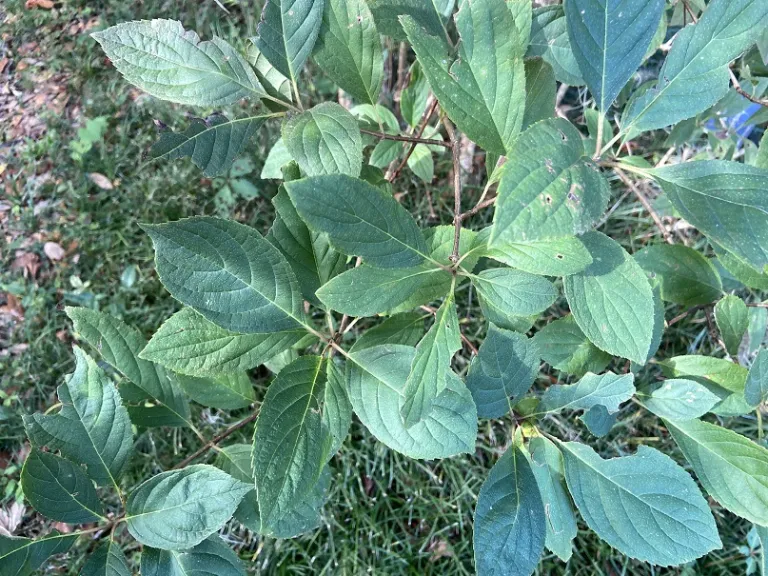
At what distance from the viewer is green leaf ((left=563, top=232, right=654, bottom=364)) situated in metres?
1.02

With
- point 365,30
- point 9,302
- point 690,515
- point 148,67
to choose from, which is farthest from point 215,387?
point 9,302

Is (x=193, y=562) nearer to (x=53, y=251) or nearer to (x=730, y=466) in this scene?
(x=730, y=466)

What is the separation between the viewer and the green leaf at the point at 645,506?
103 cm

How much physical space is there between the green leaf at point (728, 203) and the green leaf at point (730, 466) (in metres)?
0.47

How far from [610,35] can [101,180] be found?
248cm

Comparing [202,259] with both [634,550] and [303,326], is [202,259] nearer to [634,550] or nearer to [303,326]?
[303,326]

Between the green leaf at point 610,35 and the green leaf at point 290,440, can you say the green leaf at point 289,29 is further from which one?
the green leaf at point 290,440

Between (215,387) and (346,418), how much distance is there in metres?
0.48

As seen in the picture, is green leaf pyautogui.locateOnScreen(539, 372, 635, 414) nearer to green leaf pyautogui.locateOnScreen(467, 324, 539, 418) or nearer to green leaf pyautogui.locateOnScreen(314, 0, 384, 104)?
green leaf pyautogui.locateOnScreen(467, 324, 539, 418)

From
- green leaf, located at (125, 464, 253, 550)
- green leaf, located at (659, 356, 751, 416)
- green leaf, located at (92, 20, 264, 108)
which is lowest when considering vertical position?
green leaf, located at (125, 464, 253, 550)

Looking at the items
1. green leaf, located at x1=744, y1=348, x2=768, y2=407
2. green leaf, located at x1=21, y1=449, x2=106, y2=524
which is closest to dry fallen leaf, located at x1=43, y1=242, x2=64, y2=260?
green leaf, located at x1=21, y1=449, x2=106, y2=524

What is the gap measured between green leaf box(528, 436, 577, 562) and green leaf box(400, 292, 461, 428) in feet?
1.05

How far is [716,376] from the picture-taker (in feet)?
4.25

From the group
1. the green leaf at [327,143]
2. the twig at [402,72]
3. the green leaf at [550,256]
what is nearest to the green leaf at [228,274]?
the green leaf at [327,143]
